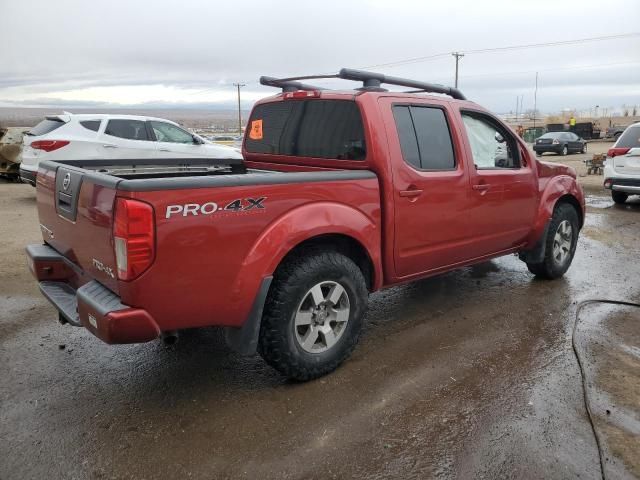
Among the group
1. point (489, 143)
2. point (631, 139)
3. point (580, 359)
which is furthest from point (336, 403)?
point (631, 139)

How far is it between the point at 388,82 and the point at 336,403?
248 cm

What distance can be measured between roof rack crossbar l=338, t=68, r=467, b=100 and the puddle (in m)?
A: 7.70

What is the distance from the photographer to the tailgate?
2.76m

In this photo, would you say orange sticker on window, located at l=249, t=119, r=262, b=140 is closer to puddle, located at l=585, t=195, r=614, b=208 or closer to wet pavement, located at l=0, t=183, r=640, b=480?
wet pavement, located at l=0, t=183, r=640, b=480

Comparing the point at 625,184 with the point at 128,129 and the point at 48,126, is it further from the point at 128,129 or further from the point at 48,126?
the point at 48,126

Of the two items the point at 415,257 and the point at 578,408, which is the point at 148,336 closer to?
the point at 415,257

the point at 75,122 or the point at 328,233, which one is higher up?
the point at 75,122

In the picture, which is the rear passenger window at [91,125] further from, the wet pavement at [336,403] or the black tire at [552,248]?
the black tire at [552,248]

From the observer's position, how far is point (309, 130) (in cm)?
423

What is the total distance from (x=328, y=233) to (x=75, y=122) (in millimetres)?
8210

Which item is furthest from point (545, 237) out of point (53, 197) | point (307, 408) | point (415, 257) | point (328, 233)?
point (53, 197)

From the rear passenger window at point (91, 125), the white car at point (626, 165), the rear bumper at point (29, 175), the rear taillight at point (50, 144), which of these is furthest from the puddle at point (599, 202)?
the rear bumper at point (29, 175)

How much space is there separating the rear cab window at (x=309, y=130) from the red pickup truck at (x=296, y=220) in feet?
0.05

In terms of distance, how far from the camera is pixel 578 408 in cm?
316
